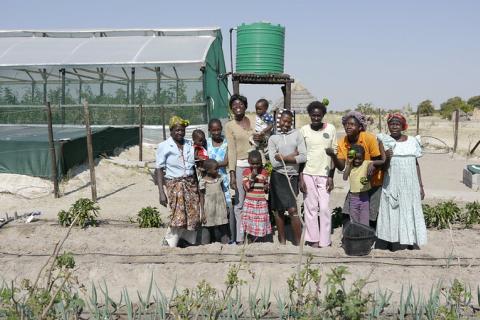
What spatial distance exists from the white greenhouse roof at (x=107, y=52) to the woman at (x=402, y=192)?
8952mm

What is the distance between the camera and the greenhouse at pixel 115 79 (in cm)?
1298

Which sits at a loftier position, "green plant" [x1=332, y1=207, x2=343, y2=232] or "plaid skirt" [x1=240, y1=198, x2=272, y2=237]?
"plaid skirt" [x1=240, y1=198, x2=272, y2=237]

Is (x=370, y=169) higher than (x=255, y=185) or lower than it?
higher

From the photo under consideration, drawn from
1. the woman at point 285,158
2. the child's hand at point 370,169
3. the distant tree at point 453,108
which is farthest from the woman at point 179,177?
the distant tree at point 453,108

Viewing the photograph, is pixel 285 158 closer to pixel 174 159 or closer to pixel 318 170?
pixel 318 170

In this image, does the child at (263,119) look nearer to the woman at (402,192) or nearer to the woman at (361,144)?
the woman at (361,144)

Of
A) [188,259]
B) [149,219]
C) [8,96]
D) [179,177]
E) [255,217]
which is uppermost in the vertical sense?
[8,96]

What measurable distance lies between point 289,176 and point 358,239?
2.83ft

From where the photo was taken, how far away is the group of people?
14.1ft

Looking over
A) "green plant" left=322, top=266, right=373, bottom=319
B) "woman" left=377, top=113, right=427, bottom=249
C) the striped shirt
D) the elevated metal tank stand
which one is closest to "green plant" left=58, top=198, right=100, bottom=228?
the striped shirt

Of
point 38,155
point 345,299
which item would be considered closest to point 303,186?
point 345,299

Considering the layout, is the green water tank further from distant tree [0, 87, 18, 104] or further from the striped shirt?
distant tree [0, 87, 18, 104]

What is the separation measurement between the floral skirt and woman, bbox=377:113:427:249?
5.99 ft

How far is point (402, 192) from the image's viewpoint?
170 inches
